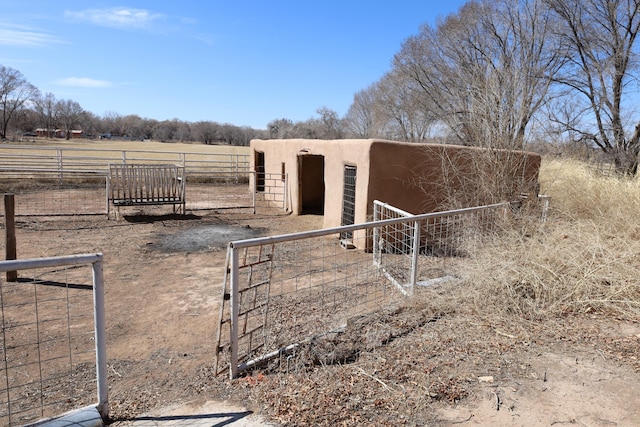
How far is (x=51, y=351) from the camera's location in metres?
4.27

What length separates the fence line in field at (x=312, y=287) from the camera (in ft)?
11.1

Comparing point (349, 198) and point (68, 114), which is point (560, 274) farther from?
point (68, 114)

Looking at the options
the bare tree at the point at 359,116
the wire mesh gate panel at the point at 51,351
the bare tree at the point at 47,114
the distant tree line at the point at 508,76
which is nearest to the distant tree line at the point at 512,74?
the distant tree line at the point at 508,76

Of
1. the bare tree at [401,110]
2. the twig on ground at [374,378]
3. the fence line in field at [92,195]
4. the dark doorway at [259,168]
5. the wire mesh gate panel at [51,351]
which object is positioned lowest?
the wire mesh gate panel at [51,351]

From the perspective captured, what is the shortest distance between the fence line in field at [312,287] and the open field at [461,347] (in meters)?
0.31

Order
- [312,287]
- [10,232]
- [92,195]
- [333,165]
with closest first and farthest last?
[312,287] → [10,232] → [333,165] → [92,195]

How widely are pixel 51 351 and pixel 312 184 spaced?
1007 cm

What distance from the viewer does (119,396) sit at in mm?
3316

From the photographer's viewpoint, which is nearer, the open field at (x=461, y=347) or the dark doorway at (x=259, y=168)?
the open field at (x=461, y=347)

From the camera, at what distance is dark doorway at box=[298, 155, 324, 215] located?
13375 mm

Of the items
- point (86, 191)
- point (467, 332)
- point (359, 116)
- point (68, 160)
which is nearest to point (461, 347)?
point (467, 332)

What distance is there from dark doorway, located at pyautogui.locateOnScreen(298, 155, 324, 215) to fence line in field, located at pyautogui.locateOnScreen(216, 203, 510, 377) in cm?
498

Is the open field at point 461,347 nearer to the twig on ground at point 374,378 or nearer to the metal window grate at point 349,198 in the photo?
the twig on ground at point 374,378

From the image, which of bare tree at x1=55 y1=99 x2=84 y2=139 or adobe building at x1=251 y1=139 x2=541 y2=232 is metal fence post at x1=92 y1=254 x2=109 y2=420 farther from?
bare tree at x1=55 y1=99 x2=84 y2=139
